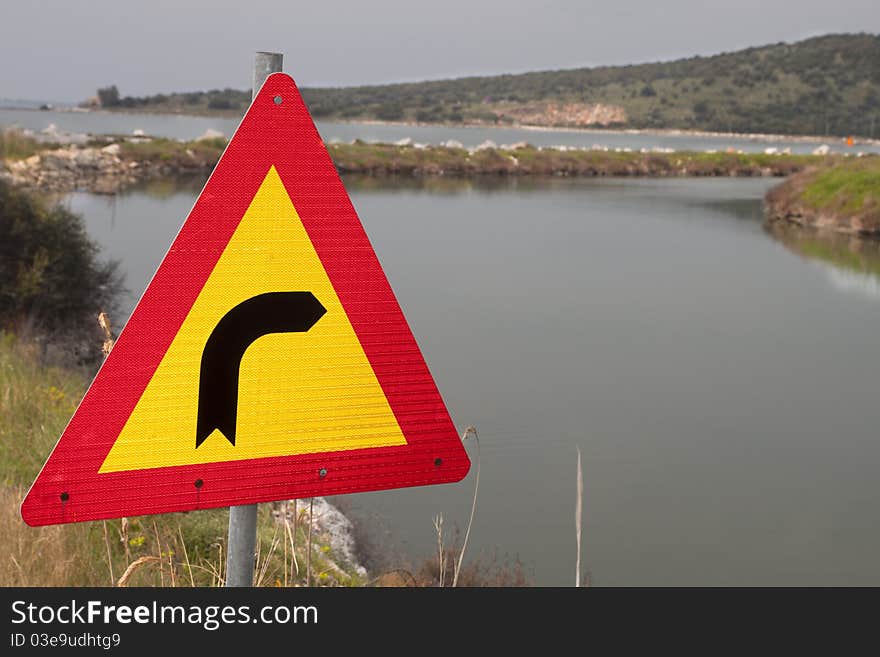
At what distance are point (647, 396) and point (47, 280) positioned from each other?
4551 mm

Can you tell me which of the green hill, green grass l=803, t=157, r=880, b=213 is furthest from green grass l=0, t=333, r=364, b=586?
the green hill

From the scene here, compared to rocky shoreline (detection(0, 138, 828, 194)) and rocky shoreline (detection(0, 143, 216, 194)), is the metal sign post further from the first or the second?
rocky shoreline (detection(0, 138, 828, 194))

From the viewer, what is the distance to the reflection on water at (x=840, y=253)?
13305mm

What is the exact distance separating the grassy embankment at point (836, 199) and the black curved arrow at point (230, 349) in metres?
19.0

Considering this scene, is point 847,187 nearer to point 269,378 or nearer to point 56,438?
point 56,438

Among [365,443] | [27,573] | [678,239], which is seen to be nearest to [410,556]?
[27,573]

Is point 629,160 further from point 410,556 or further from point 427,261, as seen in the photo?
point 410,556

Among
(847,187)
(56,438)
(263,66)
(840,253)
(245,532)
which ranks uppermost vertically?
(263,66)

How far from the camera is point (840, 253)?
16.0 m

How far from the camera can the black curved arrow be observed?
126 cm

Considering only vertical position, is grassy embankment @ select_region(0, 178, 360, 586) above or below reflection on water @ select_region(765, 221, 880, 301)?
above

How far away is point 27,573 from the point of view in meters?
2.21

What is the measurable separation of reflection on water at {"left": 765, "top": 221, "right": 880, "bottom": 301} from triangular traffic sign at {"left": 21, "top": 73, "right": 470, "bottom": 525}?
1255 cm

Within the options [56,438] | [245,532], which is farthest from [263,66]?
[56,438]
